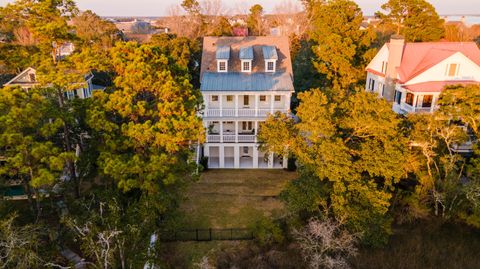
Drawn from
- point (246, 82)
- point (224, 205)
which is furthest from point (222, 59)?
point (224, 205)

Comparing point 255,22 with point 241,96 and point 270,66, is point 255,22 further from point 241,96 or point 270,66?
point 241,96

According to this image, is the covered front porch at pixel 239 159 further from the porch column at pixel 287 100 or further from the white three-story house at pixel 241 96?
the porch column at pixel 287 100

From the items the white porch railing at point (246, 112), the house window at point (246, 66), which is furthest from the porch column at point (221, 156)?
the house window at point (246, 66)

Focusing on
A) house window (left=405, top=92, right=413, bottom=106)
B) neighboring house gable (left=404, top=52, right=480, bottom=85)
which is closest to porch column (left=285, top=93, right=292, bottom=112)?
house window (left=405, top=92, right=413, bottom=106)

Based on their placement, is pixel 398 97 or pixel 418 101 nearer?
pixel 418 101

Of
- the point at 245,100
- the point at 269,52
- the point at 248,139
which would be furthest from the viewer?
the point at 245,100

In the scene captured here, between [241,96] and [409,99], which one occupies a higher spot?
[409,99]
